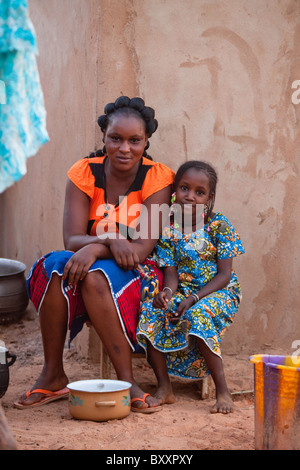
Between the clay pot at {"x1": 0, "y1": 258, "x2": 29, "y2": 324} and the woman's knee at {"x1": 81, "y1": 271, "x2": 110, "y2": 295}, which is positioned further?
the clay pot at {"x1": 0, "y1": 258, "x2": 29, "y2": 324}

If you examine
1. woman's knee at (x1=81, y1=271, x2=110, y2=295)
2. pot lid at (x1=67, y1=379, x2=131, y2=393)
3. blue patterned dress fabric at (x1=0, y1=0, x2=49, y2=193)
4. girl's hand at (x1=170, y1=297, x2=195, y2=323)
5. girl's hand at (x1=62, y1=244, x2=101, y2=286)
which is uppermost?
blue patterned dress fabric at (x1=0, y1=0, x2=49, y2=193)

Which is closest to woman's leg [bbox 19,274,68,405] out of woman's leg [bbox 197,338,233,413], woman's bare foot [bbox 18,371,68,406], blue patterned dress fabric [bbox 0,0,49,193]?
woman's bare foot [bbox 18,371,68,406]

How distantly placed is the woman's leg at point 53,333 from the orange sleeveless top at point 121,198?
0.48 m

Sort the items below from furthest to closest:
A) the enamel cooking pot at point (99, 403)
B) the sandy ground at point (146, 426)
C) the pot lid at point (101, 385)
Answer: the pot lid at point (101, 385) < the enamel cooking pot at point (99, 403) < the sandy ground at point (146, 426)

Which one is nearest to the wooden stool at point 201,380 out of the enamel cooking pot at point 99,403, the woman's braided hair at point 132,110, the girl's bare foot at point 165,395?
the girl's bare foot at point 165,395

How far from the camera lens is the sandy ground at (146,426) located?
2521 millimetres

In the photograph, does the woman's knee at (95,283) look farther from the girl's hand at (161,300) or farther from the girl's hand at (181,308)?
the girl's hand at (181,308)

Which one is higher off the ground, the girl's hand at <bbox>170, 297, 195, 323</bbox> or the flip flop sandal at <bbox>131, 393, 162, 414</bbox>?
the girl's hand at <bbox>170, 297, 195, 323</bbox>

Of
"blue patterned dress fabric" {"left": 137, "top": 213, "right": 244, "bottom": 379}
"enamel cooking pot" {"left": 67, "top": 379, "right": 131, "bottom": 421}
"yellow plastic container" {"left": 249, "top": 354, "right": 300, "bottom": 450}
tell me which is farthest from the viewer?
"blue patterned dress fabric" {"left": 137, "top": 213, "right": 244, "bottom": 379}

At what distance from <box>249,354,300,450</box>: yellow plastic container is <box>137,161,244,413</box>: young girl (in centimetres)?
82

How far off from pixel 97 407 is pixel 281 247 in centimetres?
185

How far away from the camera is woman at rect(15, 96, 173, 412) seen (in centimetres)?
298

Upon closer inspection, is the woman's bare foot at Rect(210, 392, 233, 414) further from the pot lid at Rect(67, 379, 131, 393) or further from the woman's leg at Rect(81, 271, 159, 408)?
the pot lid at Rect(67, 379, 131, 393)

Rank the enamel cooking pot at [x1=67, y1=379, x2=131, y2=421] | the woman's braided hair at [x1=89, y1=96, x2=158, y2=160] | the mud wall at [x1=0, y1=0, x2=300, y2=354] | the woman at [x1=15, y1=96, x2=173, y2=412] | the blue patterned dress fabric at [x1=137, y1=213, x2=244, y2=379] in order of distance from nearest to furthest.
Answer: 1. the enamel cooking pot at [x1=67, y1=379, x2=131, y2=421]
2. the woman at [x1=15, y1=96, x2=173, y2=412]
3. the blue patterned dress fabric at [x1=137, y1=213, x2=244, y2=379]
4. the woman's braided hair at [x1=89, y1=96, x2=158, y2=160]
5. the mud wall at [x1=0, y1=0, x2=300, y2=354]
